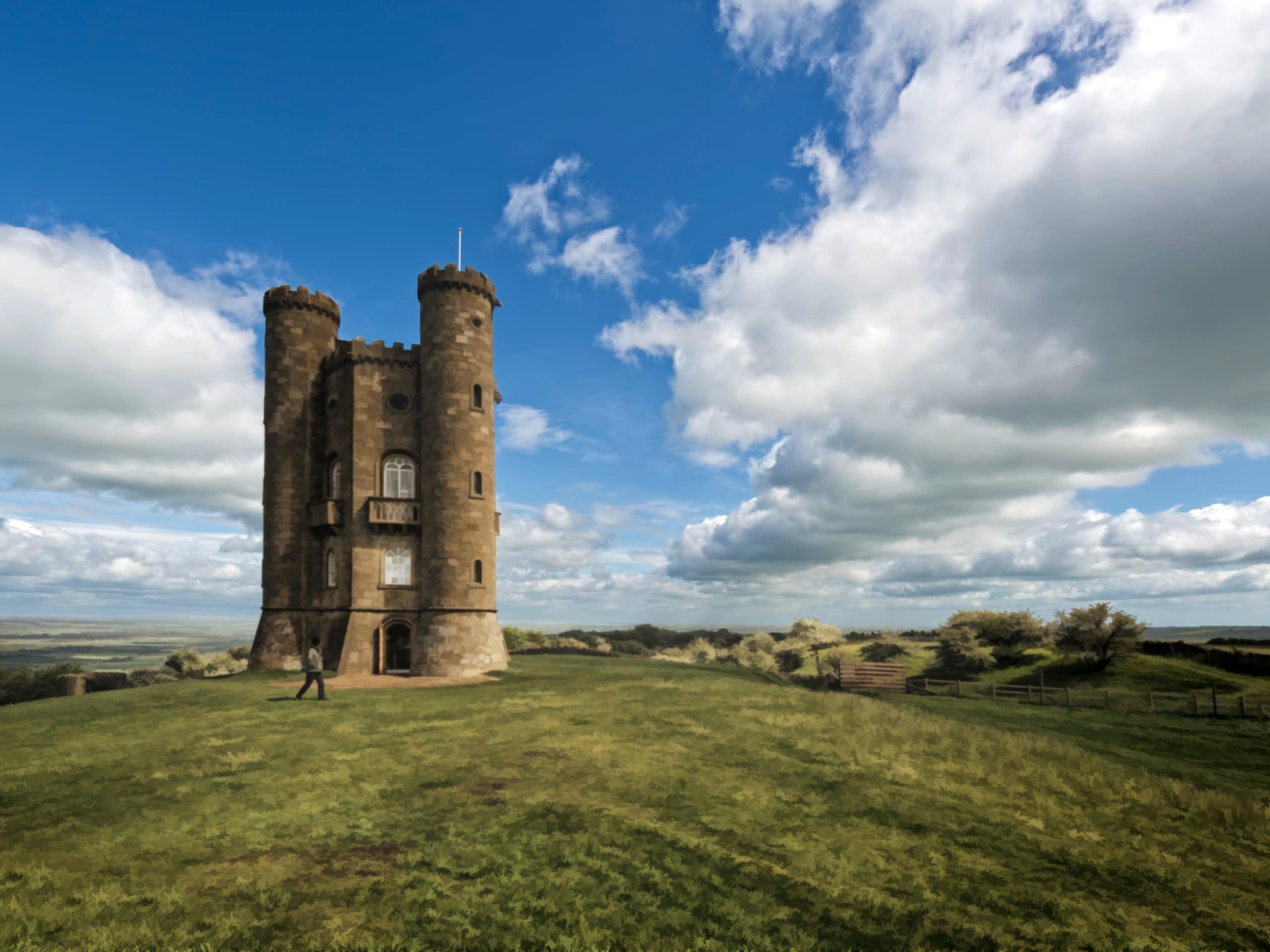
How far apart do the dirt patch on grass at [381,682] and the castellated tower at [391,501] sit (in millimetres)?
709

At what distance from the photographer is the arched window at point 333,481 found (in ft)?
110

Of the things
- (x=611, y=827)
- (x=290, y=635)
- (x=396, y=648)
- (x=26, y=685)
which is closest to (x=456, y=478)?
(x=396, y=648)

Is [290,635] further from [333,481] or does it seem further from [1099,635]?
[1099,635]

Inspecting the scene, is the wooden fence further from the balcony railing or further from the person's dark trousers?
the person's dark trousers

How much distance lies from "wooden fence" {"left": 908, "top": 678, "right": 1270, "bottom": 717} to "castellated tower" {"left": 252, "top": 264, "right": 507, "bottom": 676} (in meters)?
24.2

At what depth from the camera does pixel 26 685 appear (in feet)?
128

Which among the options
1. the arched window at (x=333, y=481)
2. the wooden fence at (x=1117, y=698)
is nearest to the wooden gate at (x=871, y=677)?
the wooden fence at (x=1117, y=698)

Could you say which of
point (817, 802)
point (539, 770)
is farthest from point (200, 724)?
point (817, 802)

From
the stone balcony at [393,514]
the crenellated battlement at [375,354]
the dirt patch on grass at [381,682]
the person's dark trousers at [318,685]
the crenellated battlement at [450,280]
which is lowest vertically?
the dirt patch on grass at [381,682]

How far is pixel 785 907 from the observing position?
9312 millimetres

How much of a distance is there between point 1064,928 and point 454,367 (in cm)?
2970

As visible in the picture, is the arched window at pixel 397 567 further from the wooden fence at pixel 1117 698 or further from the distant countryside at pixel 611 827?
the wooden fence at pixel 1117 698

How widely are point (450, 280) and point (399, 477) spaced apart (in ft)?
33.2

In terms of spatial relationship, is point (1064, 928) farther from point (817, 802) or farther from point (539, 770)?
point (539, 770)
